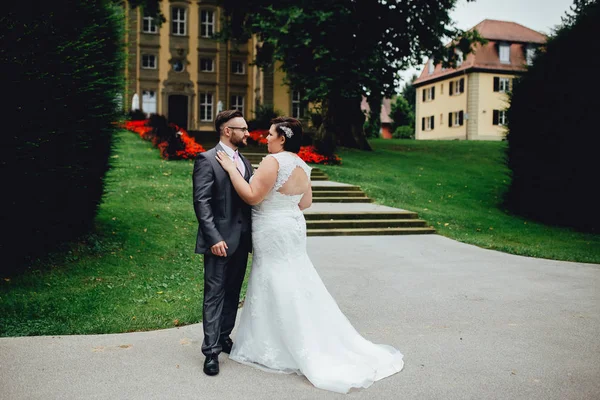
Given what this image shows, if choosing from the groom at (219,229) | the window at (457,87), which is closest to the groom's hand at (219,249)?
the groom at (219,229)

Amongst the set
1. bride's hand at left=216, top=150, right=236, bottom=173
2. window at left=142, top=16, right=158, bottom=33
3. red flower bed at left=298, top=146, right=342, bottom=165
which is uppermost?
window at left=142, top=16, right=158, bottom=33

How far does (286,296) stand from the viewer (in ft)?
17.0

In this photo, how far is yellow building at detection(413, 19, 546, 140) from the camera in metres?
50.7

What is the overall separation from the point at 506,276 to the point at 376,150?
22.9 metres

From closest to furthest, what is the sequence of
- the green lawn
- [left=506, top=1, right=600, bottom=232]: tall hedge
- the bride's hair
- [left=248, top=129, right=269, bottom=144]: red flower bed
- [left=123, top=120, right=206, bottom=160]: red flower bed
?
the bride's hair, the green lawn, [left=506, top=1, right=600, bottom=232]: tall hedge, [left=123, top=120, right=206, bottom=160]: red flower bed, [left=248, top=129, right=269, bottom=144]: red flower bed

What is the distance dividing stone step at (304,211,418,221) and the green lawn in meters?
0.68

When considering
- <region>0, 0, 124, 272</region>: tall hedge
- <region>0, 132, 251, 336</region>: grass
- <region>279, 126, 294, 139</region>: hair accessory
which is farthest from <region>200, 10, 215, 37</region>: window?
<region>279, 126, 294, 139</region>: hair accessory

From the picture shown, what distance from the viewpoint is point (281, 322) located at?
16.9 feet

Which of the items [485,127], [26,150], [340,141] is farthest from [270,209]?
[485,127]

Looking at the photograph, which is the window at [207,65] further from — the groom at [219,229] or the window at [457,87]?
the groom at [219,229]

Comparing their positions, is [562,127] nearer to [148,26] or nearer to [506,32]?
[148,26]

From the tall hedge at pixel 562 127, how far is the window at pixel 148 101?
33.0 metres

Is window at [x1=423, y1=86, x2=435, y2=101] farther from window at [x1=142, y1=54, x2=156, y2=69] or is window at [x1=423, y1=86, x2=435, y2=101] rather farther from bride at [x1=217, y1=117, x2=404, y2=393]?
bride at [x1=217, y1=117, x2=404, y2=393]

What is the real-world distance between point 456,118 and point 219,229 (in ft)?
168
